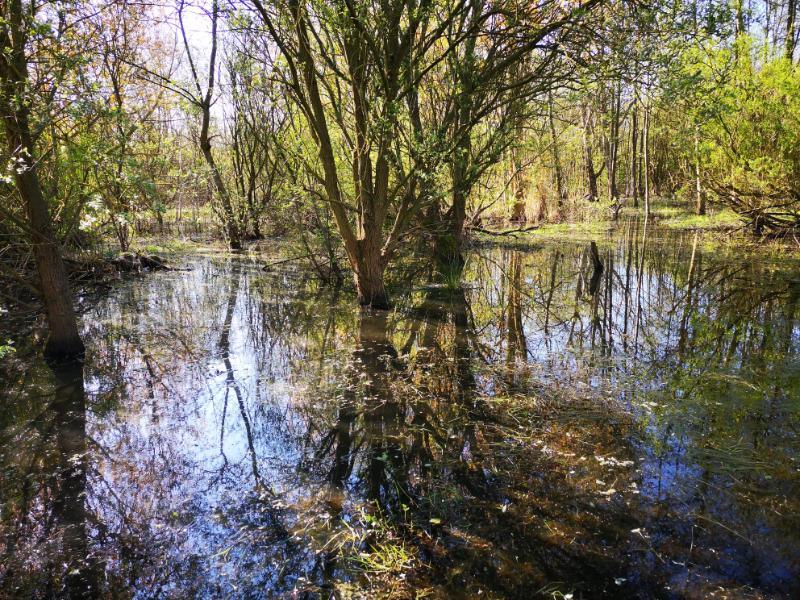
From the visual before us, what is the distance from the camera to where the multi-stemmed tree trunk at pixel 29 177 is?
17.6ft

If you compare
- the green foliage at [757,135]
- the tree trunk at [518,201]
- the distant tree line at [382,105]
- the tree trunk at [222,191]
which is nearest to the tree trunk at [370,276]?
the distant tree line at [382,105]

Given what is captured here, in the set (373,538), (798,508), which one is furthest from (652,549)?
(373,538)

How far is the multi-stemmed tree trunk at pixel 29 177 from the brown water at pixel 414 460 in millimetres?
631

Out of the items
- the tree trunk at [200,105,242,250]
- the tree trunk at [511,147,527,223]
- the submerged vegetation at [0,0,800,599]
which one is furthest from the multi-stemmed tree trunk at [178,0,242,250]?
the tree trunk at [511,147,527,223]

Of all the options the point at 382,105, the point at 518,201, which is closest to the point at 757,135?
the point at 518,201

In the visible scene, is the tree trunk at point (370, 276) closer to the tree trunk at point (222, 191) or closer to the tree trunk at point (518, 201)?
the tree trunk at point (222, 191)

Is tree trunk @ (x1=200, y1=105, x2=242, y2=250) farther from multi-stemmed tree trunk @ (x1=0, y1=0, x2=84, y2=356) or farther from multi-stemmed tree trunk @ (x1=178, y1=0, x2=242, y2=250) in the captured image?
multi-stemmed tree trunk @ (x1=0, y1=0, x2=84, y2=356)

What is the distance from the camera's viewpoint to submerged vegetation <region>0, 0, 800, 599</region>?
324cm

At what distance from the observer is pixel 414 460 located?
4.37 meters

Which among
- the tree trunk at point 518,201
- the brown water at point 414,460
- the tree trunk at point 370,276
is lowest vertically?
the brown water at point 414,460

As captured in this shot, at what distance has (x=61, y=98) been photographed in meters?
5.68

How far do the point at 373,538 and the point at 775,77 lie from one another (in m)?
16.3

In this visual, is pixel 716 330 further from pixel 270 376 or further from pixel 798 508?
pixel 270 376

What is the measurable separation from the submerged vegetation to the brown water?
26mm
